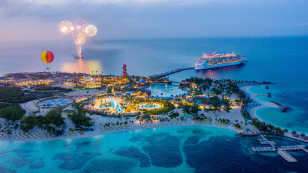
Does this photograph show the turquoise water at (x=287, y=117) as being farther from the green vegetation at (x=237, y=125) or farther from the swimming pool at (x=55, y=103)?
the swimming pool at (x=55, y=103)

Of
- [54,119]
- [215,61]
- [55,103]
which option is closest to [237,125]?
[54,119]

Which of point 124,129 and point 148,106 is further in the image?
point 148,106

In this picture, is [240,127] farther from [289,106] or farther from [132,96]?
[132,96]

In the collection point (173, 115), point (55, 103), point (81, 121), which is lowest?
point (81, 121)

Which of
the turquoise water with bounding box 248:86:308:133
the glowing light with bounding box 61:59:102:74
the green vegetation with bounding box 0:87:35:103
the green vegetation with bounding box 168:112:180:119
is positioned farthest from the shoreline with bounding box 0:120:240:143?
the glowing light with bounding box 61:59:102:74

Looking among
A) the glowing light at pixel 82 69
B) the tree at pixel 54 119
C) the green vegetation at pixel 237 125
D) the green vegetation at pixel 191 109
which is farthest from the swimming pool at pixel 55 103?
the glowing light at pixel 82 69

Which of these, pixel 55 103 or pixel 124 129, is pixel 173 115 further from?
pixel 55 103

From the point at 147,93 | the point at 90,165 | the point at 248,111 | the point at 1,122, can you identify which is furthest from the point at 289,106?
the point at 1,122
